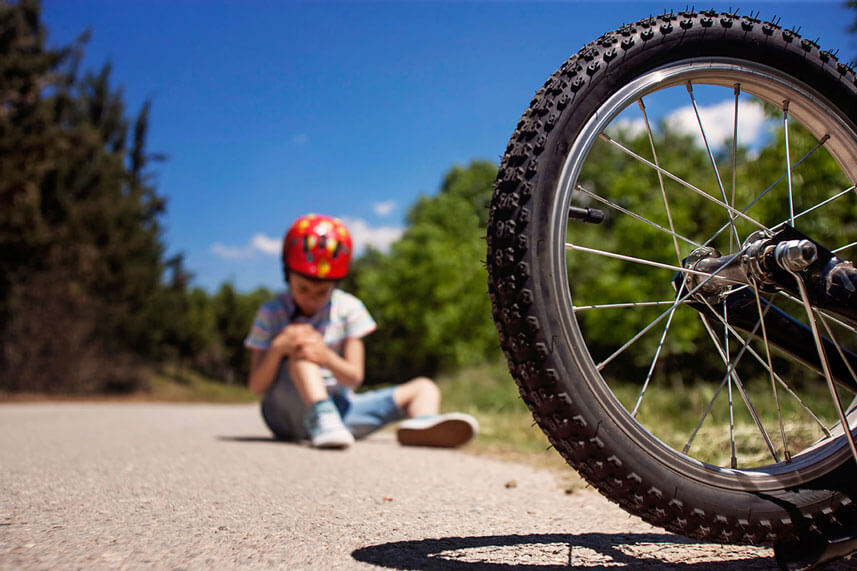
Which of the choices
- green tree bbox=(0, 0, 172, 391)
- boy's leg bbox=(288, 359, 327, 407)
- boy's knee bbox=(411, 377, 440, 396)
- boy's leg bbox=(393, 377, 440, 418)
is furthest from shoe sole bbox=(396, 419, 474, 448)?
green tree bbox=(0, 0, 172, 391)

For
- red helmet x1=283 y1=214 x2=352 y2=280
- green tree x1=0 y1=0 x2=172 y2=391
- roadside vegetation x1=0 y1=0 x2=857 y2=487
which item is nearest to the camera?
red helmet x1=283 y1=214 x2=352 y2=280

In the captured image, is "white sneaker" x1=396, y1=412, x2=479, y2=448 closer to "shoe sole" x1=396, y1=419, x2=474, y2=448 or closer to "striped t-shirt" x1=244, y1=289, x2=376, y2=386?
"shoe sole" x1=396, y1=419, x2=474, y2=448

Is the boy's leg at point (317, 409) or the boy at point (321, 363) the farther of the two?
the boy at point (321, 363)

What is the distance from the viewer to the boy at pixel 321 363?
167 inches

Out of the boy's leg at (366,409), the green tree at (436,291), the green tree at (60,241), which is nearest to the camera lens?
the boy's leg at (366,409)

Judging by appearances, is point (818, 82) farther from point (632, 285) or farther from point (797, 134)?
point (632, 285)

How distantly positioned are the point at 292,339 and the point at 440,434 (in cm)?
118

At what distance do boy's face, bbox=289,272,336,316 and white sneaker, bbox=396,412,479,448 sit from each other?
103cm

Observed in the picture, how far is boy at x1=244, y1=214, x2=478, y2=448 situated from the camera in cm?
424

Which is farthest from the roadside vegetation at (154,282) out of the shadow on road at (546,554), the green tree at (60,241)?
the shadow on road at (546,554)

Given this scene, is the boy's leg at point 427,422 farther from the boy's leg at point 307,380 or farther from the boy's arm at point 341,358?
the boy's leg at point 307,380

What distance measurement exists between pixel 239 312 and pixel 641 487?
53.2 m

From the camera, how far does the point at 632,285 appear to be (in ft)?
51.4

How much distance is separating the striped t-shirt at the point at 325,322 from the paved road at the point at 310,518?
1151 millimetres
